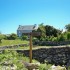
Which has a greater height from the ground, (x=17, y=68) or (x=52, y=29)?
(x=52, y=29)

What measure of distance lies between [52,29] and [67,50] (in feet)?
100

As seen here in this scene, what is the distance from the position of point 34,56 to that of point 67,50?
7.85ft

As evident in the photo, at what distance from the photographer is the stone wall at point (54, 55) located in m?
16.4

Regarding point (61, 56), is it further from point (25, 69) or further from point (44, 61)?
point (25, 69)

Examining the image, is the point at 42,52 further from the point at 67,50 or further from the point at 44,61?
the point at 67,50

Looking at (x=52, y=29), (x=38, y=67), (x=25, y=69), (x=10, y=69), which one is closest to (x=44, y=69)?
(x=38, y=67)

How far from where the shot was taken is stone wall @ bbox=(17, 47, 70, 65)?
16.4 metres

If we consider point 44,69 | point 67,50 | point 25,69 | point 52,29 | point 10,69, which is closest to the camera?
point 10,69

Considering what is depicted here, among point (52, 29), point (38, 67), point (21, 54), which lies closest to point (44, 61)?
point (21, 54)

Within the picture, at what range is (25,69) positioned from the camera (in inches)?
391

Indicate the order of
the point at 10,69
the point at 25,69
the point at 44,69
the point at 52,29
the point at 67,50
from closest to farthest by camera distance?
the point at 10,69 < the point at 25,69 < the point at 44,69 < the point at 67,50 < the point at 52,29

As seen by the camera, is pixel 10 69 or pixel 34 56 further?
pixel 34 56

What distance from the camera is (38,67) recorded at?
35.4 feet

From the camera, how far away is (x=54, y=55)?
1672 centimetres
